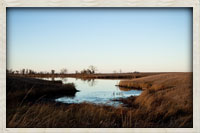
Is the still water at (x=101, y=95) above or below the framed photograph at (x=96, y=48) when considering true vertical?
below

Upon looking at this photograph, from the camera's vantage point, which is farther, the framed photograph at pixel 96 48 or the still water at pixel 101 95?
the still water at pixel 101 95

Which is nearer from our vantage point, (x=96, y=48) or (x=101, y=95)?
(x=96, y=48)

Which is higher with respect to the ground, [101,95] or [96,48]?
[96,48]

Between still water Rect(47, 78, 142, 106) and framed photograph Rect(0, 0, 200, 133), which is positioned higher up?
framed photograph Rect(0, 0, 200, 133)

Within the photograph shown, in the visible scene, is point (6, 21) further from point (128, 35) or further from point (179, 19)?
point (179, 19)

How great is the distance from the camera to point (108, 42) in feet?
11.8

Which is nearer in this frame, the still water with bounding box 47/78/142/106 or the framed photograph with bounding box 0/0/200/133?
the framed photograph with bounding box 0/0/200/133

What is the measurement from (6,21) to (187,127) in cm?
304
